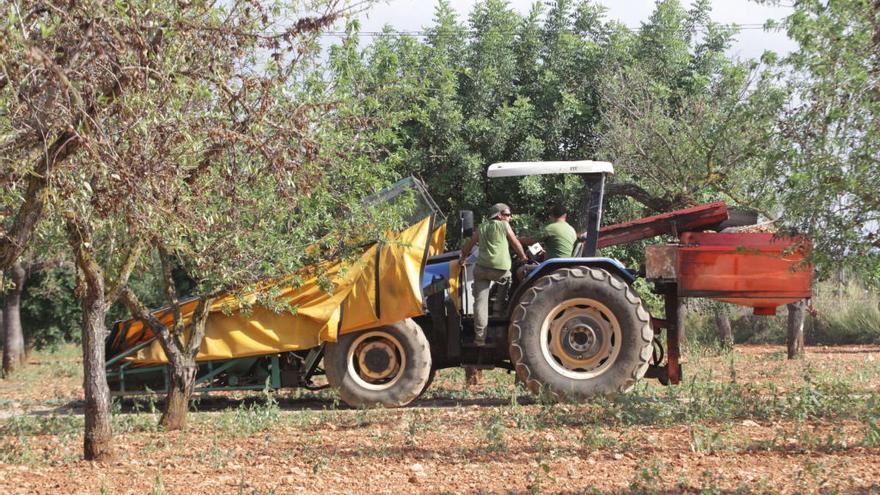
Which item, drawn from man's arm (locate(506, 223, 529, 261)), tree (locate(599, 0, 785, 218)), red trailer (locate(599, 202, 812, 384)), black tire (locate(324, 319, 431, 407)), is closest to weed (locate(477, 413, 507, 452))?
black tire (locate(324, 319, 431, 407))

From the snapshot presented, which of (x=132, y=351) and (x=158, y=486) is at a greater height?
(x=132, y=351)

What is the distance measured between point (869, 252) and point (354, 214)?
471 cm

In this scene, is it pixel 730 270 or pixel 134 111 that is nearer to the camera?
pixel 134 111

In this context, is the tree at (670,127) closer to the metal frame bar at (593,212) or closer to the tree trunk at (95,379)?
the metal frame bar at (593,212)

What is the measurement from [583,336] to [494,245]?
139cm

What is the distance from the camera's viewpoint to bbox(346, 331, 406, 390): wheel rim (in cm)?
1188

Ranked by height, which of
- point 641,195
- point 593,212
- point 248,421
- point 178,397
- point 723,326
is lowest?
point 248,421

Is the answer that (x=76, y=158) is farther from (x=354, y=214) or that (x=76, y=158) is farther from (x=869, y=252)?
(x=869, y=252)

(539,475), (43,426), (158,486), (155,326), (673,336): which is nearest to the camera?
(158,486)

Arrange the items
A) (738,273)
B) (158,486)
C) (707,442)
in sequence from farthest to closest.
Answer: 1. (738,273)
2. (707,442)
3. (158,486)

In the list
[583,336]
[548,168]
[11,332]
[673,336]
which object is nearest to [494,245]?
[548,168]

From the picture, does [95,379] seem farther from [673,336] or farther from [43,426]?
[673,336]

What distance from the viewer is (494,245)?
37.4 feet

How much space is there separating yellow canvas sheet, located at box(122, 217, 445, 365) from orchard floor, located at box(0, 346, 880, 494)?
2.51ft
